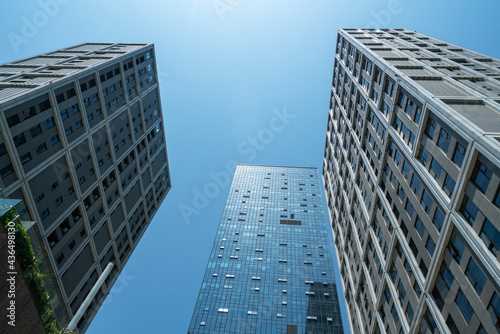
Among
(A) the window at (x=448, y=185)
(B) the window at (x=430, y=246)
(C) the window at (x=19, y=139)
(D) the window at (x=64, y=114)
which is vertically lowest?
(B) the window at (x=430, y=246)

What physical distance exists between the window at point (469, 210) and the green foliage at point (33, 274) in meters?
24.6

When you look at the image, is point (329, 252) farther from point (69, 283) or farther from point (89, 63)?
point (89, 63)

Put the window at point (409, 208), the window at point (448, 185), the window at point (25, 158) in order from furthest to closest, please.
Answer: the window at point (25, 158)
the window at point (409, 208)
the window at point (448, 185)

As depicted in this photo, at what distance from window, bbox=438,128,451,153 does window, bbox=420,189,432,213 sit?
4432mm

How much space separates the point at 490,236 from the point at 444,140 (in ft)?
28.1

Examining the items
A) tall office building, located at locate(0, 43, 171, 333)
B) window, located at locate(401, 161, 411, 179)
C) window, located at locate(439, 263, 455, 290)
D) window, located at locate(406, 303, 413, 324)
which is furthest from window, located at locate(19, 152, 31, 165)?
window, located at locate(406, 303, 413, 324)

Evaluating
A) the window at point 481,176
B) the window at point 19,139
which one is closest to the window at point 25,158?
the window at point 19,139

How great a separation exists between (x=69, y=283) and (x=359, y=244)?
40.1m

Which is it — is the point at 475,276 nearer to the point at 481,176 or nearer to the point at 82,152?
the point at 481,176

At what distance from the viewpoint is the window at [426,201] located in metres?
26.1

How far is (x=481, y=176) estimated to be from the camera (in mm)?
19766

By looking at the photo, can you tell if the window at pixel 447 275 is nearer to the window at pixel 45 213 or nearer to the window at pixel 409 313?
the window at pixel 409 313

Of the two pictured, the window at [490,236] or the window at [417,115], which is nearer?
the window at [490,236]

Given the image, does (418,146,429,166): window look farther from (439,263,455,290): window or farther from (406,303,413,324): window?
(406,303,413,324): window
